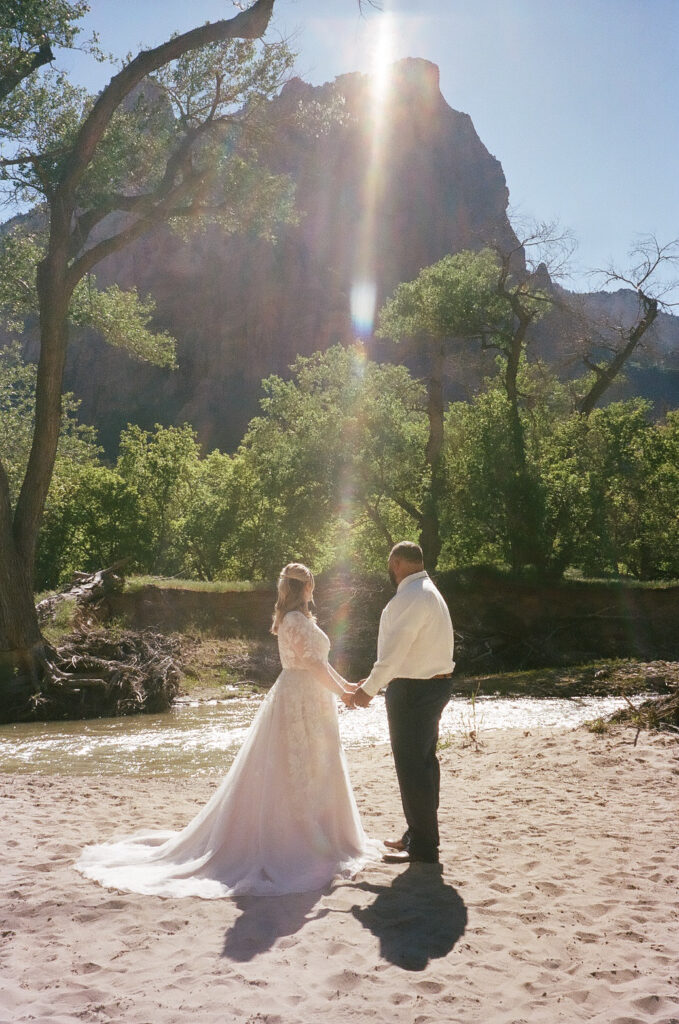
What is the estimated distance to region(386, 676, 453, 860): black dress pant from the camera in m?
6.05

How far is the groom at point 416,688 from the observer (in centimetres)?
601

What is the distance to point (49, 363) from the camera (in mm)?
15180

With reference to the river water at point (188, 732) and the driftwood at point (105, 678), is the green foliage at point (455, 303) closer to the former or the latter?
the river water at point (188, 732)

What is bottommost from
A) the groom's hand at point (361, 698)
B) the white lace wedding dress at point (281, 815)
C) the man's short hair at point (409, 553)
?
the white lace wedding dress at point (281, 815)

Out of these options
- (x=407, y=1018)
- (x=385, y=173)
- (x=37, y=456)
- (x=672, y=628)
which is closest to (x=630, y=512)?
(x=672, y=628)

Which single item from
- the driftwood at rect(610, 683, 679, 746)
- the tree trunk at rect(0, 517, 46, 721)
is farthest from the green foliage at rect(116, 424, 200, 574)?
the driftwood at rect(610, 683, 679, 746)

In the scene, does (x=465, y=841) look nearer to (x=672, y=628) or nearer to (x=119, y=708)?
(x=119, y=708)

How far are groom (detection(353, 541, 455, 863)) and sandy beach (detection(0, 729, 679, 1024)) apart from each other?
38 centimetres

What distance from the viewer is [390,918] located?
507cm

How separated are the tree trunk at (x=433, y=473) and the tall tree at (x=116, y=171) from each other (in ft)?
43.6

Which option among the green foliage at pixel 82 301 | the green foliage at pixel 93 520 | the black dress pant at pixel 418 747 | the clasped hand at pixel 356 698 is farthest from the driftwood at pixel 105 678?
the green foliage at pixel 93 520

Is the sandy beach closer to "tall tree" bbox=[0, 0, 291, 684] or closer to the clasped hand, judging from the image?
the clasped hand

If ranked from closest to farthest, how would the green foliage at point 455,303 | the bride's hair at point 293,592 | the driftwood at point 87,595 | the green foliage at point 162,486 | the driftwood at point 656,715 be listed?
the bride's hair at point 293,592, the driftwood at point 656,715, the driftwood at point 87,595, the green foliage at point 455,303, the green foliage at point 162,486

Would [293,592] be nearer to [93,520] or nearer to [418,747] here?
[418,747]
